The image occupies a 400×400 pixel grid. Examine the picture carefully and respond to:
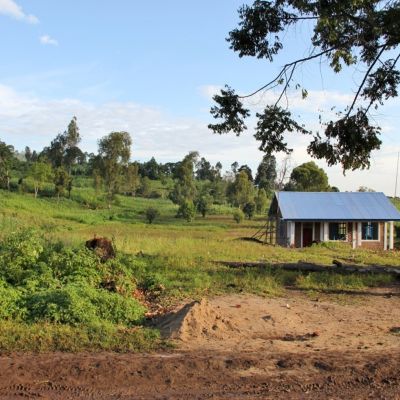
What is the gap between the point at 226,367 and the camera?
5.70 meters

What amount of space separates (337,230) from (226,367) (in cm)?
3134

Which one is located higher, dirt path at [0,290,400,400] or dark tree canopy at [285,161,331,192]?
dark tree canopy at [285,161,331,192]

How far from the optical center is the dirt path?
5.04 metres

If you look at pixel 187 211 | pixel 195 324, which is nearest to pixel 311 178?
pixel 187 211

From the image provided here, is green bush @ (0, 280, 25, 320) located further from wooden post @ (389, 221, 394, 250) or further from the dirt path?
wooden post @ (389, 221, 394, 250)

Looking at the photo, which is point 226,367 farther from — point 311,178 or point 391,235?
point 311,178

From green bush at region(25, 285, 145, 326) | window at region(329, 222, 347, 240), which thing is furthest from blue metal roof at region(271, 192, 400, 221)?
green bush at region(25, 285, 145, 326)

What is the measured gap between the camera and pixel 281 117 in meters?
14.2

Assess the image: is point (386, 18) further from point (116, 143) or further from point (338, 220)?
point (116, 143)

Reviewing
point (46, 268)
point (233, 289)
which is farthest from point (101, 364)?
point (233, 289)

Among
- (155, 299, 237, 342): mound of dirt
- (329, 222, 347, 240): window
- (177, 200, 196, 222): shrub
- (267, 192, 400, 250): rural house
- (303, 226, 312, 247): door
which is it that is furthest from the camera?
(177, 200, 196, 222): shrub

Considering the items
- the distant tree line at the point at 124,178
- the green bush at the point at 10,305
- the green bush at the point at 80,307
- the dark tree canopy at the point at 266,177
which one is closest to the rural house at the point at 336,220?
the distant tree line at the point at 124,178

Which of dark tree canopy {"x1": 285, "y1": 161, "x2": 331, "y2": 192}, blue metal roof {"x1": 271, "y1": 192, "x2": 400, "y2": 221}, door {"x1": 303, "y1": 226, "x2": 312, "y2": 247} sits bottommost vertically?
door {"x1": 303, "y1": 226, "x2": 312, "y2": 247}

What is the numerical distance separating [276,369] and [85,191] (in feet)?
225
